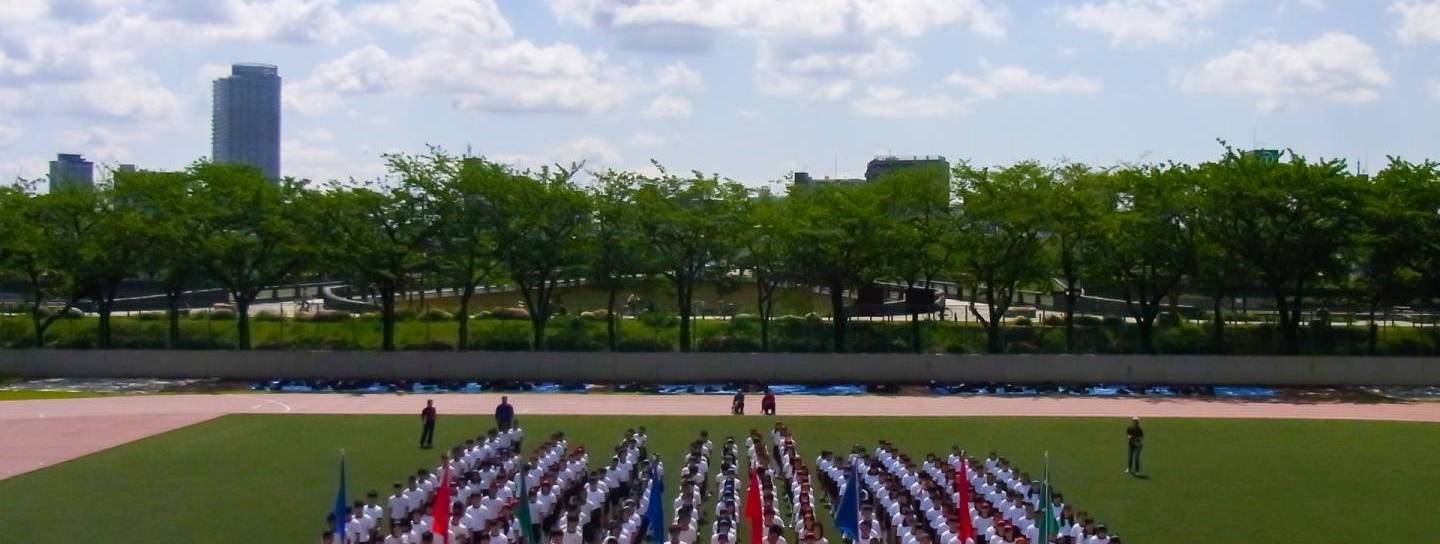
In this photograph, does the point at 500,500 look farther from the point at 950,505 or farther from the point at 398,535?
the point at 950,505

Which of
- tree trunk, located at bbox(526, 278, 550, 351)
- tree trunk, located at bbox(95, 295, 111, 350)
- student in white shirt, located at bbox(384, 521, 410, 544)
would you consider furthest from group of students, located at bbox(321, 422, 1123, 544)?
tree trunk, located at bbox(95, 295, 111, 350)

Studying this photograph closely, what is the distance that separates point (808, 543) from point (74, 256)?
42686mm

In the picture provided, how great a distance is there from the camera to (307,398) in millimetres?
44000

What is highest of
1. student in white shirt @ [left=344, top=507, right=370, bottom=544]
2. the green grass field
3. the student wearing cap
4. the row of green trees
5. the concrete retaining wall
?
the row of green trees

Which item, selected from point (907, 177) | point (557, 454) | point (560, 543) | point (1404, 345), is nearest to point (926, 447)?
point (557, 454)

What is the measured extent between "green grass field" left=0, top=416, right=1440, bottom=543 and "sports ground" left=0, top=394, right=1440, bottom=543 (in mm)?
68

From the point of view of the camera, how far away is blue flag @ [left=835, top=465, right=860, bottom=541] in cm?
2050

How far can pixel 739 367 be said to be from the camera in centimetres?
4916

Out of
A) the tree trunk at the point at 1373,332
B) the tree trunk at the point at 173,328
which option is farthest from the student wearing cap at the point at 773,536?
the tree trunk at the point at 1373,332

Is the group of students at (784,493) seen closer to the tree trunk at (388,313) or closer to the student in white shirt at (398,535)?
the student in white shirt at (398,535)

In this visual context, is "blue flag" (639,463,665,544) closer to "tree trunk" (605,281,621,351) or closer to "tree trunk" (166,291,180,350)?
"tree trunk" (605,281,621,351)

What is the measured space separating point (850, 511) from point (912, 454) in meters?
Result: 11.0

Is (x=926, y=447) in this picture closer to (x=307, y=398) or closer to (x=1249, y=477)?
(x=1249, y=477)

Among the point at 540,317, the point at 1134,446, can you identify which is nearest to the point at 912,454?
the point at 1134,446
